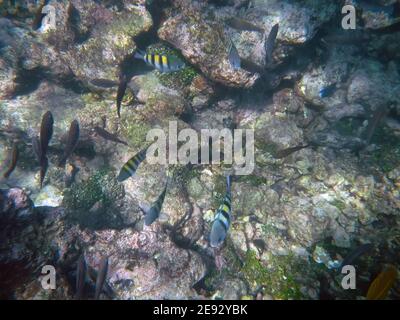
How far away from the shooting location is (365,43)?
7215mm

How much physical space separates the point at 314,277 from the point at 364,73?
17.5 feet

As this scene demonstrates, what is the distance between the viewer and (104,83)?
602 cm

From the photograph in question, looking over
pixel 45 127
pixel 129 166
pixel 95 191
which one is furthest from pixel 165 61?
pixel 95 191

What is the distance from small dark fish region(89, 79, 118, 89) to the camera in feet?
19.5

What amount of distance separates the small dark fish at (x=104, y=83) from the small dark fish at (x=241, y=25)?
2.94 meters

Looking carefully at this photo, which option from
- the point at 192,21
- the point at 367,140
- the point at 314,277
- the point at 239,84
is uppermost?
the point at 192,21

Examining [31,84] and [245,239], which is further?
[31,84]

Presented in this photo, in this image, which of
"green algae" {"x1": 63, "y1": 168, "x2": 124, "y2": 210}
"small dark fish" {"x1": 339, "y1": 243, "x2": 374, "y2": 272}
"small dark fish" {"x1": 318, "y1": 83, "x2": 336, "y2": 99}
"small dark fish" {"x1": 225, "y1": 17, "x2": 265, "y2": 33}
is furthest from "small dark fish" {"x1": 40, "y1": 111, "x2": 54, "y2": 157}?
"small dark fish" {"x1": 318, "y1": 83, "x2": 336, "y2": 99}

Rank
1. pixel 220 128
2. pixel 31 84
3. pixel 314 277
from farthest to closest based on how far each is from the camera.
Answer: pixel 220 128
pixel 31 84
pixel 314 277

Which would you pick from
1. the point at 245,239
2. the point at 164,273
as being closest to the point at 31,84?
the point at 164,273

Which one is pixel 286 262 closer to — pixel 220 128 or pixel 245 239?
pixel 245 239

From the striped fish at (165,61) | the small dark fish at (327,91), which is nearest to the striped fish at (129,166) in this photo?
the striped fish at (165,61)

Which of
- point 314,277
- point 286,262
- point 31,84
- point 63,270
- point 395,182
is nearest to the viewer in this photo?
point 63,270

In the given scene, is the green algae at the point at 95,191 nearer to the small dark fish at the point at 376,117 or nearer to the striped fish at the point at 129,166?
the striped fish at the point at 129,166
